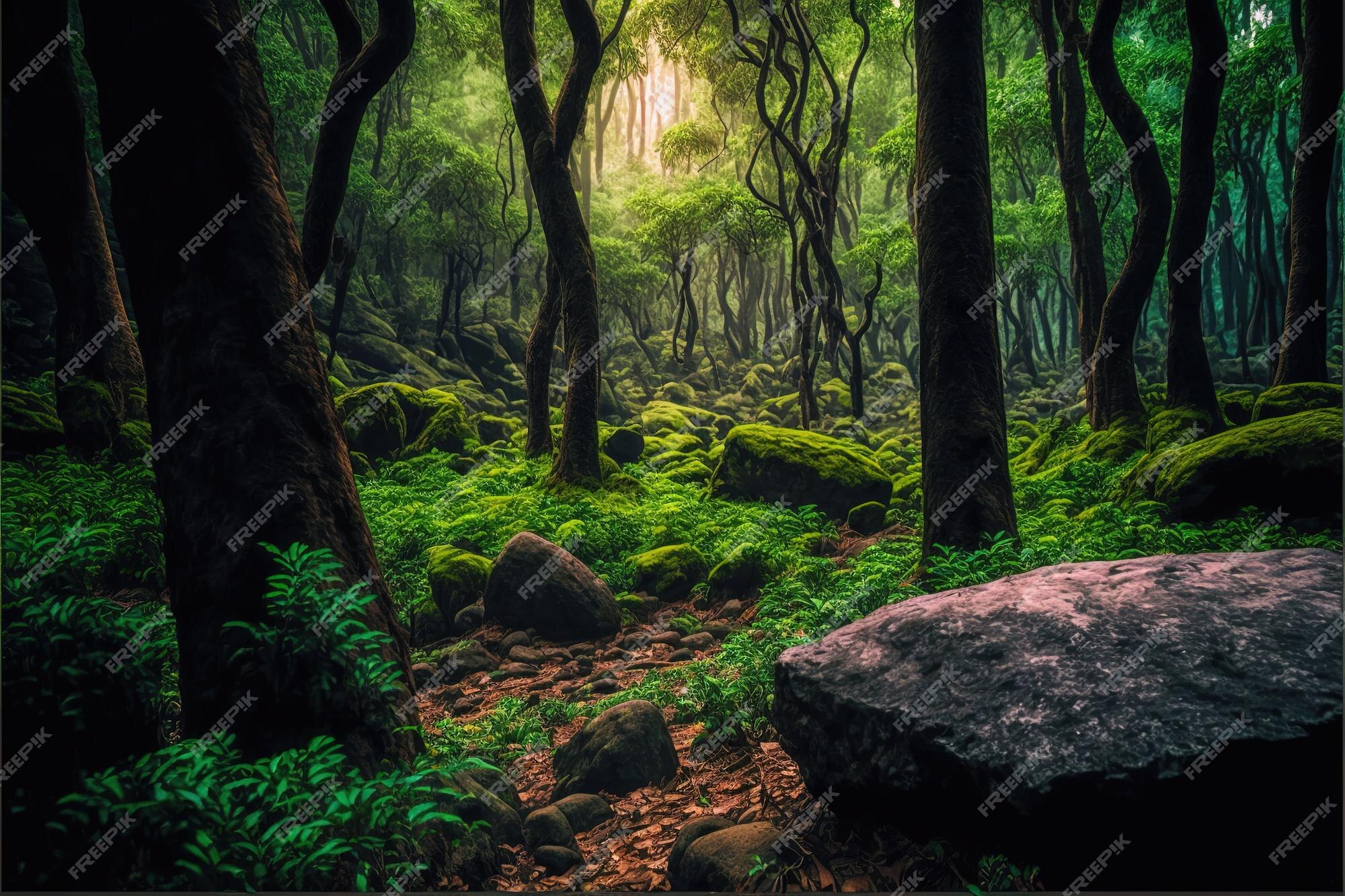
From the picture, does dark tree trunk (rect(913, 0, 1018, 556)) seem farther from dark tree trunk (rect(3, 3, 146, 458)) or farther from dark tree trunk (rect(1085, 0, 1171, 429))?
dark tree trunk (rect(3, 3, 146, 458))

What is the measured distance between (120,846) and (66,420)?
10908 millimetres

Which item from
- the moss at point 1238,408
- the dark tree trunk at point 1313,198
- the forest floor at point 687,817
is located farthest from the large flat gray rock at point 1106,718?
the moss at point 1238,408

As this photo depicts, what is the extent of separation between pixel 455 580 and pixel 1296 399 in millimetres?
11143

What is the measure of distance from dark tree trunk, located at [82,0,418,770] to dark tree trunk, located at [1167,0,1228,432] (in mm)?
10571

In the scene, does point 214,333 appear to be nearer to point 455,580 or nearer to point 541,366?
point 455,580

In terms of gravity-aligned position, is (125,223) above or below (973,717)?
above

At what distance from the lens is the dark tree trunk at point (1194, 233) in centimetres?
912

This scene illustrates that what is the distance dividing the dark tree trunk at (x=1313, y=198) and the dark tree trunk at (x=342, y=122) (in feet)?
40.3

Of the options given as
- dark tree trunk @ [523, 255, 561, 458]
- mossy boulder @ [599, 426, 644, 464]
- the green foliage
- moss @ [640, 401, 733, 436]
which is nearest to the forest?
the green foliage

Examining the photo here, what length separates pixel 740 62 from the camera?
21109 mm

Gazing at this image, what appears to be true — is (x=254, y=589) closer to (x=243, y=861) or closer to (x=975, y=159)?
(x=243, y=861)

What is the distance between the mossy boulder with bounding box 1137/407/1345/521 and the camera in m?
5.88

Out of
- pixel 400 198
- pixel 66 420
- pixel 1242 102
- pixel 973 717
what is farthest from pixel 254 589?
pixel 400 198

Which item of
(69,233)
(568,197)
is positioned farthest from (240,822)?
(69,233)
